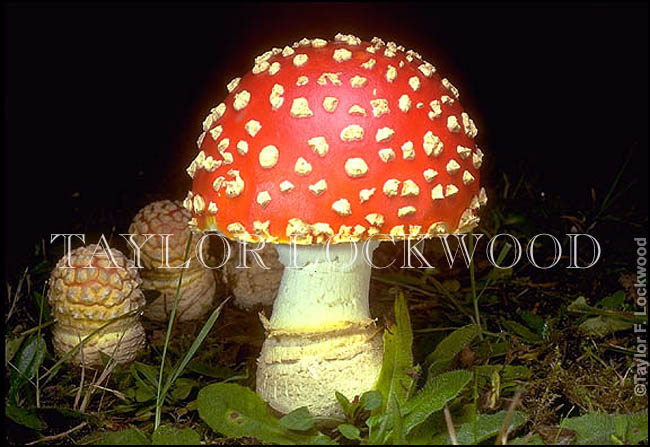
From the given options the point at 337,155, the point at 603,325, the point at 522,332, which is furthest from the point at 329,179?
the point at 603,325

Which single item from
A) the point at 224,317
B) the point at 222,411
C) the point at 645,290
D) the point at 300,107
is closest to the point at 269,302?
the point at 224,317

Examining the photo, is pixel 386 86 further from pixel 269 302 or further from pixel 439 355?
pixel 269 302

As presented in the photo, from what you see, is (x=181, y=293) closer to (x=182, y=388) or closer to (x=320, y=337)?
(x=182, y=388)

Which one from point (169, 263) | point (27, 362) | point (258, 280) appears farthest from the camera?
point (258, 280)

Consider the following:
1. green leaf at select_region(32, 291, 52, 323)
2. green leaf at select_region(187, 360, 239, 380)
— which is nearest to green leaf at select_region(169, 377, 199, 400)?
green leaf at select_region(187, 360, 239, 380)

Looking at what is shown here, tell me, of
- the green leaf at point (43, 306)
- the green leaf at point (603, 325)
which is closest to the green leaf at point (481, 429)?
the green leaf at point (603, 325)

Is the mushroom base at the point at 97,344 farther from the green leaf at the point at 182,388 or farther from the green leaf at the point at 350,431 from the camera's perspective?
the green leaf at the point at 350,431

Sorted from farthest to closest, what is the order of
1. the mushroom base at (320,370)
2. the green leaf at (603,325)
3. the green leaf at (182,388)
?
the green leaf at (603,325) → the green leaf at (182,388) → the mushroom base at (320,370)
